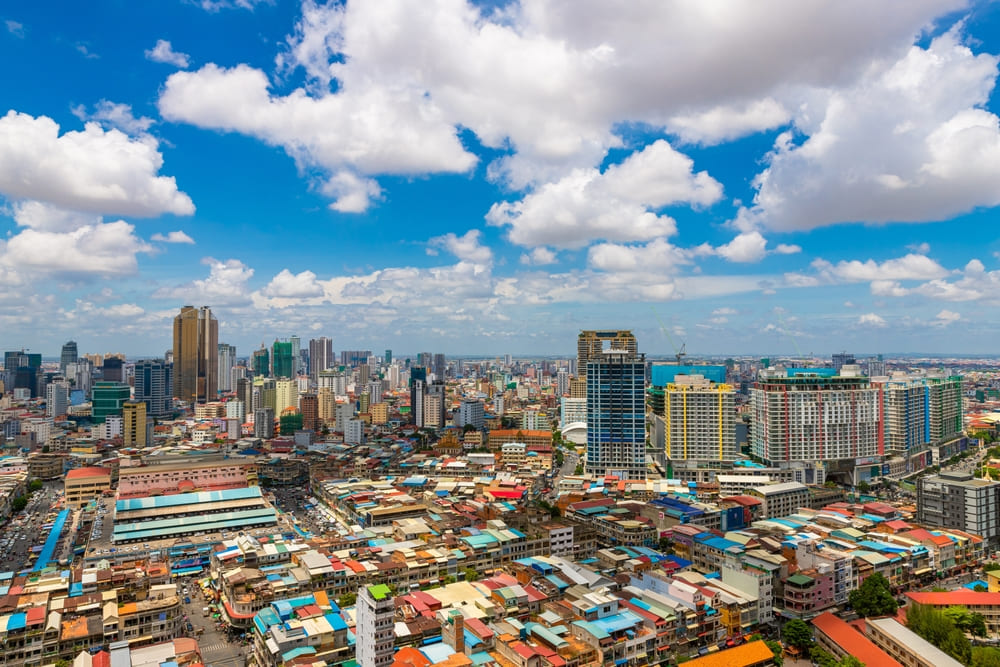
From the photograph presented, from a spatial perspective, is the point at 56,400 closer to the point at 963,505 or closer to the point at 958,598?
the point at 963,505

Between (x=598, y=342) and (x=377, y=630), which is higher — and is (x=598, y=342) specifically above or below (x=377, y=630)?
above

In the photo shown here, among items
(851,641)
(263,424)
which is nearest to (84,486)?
(263,424)

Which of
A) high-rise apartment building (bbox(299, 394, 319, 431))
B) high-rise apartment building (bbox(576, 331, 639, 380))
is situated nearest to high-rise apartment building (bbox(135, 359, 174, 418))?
high-rise apartment building (bbox(299, 394, 319, 431))

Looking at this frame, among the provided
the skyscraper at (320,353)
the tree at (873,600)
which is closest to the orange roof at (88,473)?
the tree at (873,600)

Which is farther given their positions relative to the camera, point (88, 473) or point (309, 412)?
point (309, 412)

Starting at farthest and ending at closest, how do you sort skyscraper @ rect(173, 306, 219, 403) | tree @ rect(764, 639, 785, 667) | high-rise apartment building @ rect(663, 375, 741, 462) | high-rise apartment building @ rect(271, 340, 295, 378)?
high-rise apartment building @ rect(271, 340, 295, 378) → skyscraper @ rect(173, 306, 219, 403) → high-rise apartment building @ rect(663, 375, 741, 462) → tree @ rect(764, 639, 785, 667)

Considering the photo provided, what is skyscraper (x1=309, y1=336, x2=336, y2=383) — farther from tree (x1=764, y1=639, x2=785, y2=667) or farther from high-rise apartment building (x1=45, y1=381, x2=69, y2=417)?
tree (x1=764, y1=639, x2=785, y2=667)
